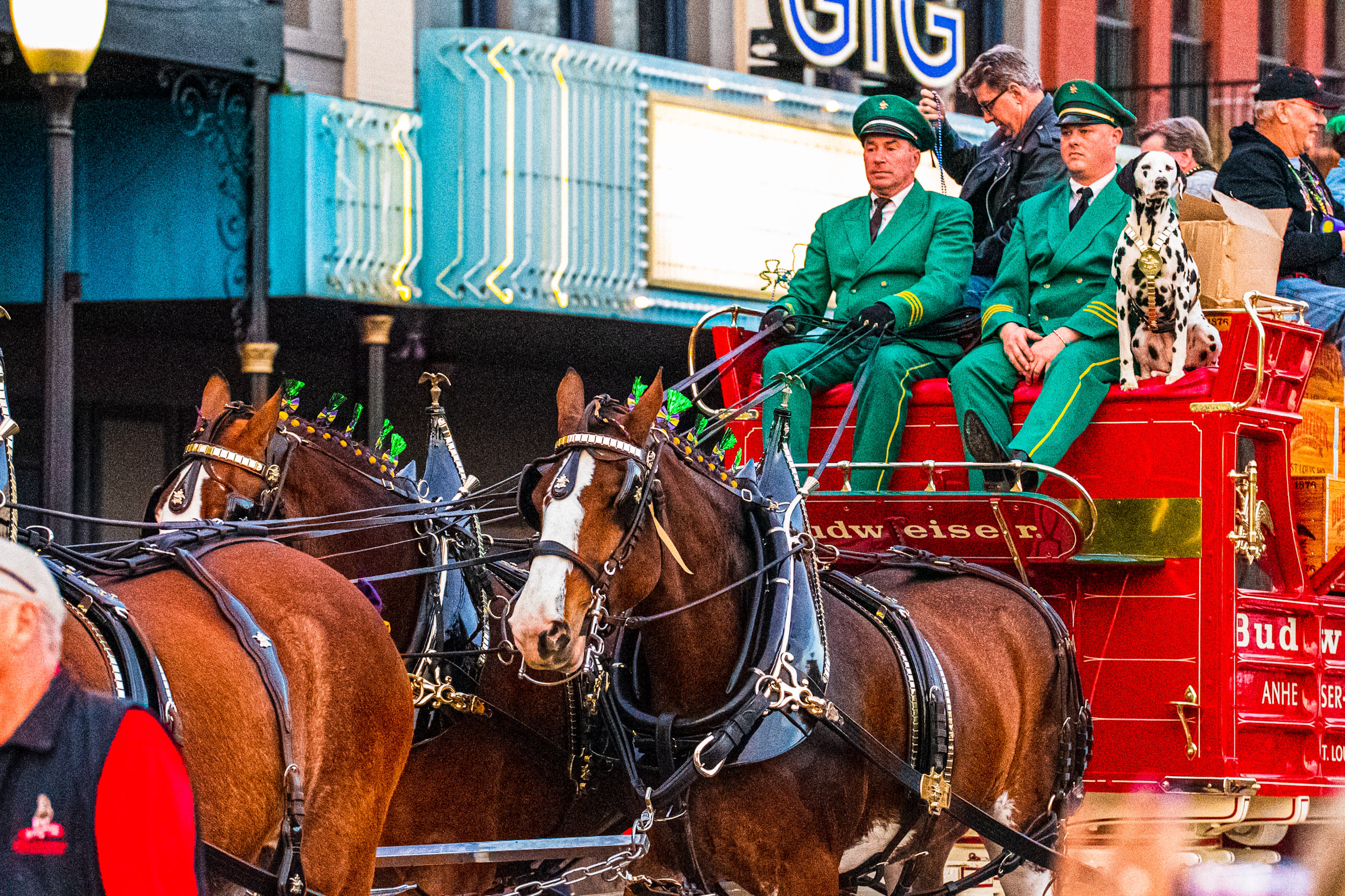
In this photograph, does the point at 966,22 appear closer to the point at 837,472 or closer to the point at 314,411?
the point at 314,411

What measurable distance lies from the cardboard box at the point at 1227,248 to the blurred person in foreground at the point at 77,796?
544 cm

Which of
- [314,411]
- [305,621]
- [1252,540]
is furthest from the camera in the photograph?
[314,411]

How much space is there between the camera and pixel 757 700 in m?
5.11

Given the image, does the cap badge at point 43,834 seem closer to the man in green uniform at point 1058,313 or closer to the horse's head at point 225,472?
the horse's head at point 225,472

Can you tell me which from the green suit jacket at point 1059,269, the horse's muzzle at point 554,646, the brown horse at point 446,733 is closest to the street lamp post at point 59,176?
the brown horse at point 446,733

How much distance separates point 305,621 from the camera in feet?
15.2

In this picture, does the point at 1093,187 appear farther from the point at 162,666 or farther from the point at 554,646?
the point at 162,666

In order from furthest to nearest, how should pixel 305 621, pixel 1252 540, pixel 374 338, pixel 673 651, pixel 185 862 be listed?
pixel 374 338 < pixel 1252 540 < pixel 673 651 < pixel 305 621 < pixel 185 862

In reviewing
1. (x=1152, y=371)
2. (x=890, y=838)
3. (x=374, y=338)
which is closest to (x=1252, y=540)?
(x=1152, y=371)

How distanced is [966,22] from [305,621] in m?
14.4

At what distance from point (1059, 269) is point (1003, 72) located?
1.36m

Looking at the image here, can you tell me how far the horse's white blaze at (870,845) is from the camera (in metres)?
5.43

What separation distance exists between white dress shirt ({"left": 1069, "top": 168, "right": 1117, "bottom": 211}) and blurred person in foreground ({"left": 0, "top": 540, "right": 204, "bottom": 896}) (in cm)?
512

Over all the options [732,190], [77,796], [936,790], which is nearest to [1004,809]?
[936,790]
